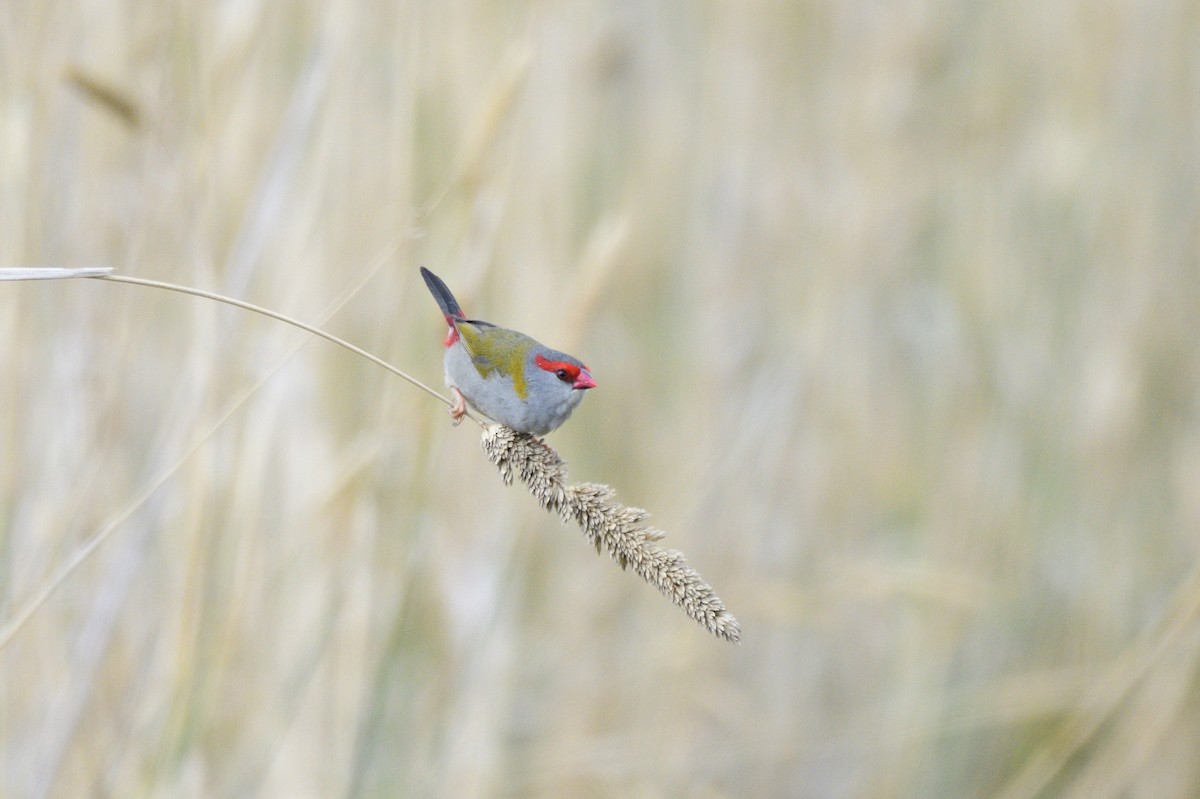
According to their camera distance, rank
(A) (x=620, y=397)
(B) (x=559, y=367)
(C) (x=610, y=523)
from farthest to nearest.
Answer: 1. (A) (x=620, y=397)
2. (B) (x=559, y=367)
3. (C) (x=610, y=523)

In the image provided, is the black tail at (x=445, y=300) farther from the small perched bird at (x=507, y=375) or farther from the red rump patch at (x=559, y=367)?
the red rump patch at (x=559, y=367)

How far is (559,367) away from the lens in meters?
1.42

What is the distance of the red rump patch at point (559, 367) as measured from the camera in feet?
4.65

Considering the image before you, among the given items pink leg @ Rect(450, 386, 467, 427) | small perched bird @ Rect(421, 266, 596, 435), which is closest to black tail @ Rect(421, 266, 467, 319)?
small perched bird @ Rect(421, 266, 596, 435)

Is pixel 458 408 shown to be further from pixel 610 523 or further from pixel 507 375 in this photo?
pixel 610 523

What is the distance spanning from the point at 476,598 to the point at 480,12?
50.8 inches

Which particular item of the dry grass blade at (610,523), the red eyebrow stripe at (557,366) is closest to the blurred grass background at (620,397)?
the red eyebrow stripe at (557,366)

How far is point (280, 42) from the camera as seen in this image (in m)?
2.78

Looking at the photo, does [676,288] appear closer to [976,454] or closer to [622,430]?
[622,430]

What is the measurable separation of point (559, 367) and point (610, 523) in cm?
31

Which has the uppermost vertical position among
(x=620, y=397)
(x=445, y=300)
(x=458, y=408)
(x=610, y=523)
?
(x=620, y=397)

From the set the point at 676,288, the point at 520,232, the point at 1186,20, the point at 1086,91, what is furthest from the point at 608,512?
the point at 1186,20

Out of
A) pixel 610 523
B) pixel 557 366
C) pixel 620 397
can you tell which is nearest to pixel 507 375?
pixel 557 366

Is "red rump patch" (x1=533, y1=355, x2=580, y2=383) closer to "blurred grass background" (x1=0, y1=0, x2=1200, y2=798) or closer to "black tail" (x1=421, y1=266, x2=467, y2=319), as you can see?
"black tail" (x1=421, y1=266, x2=467, y2=319)
